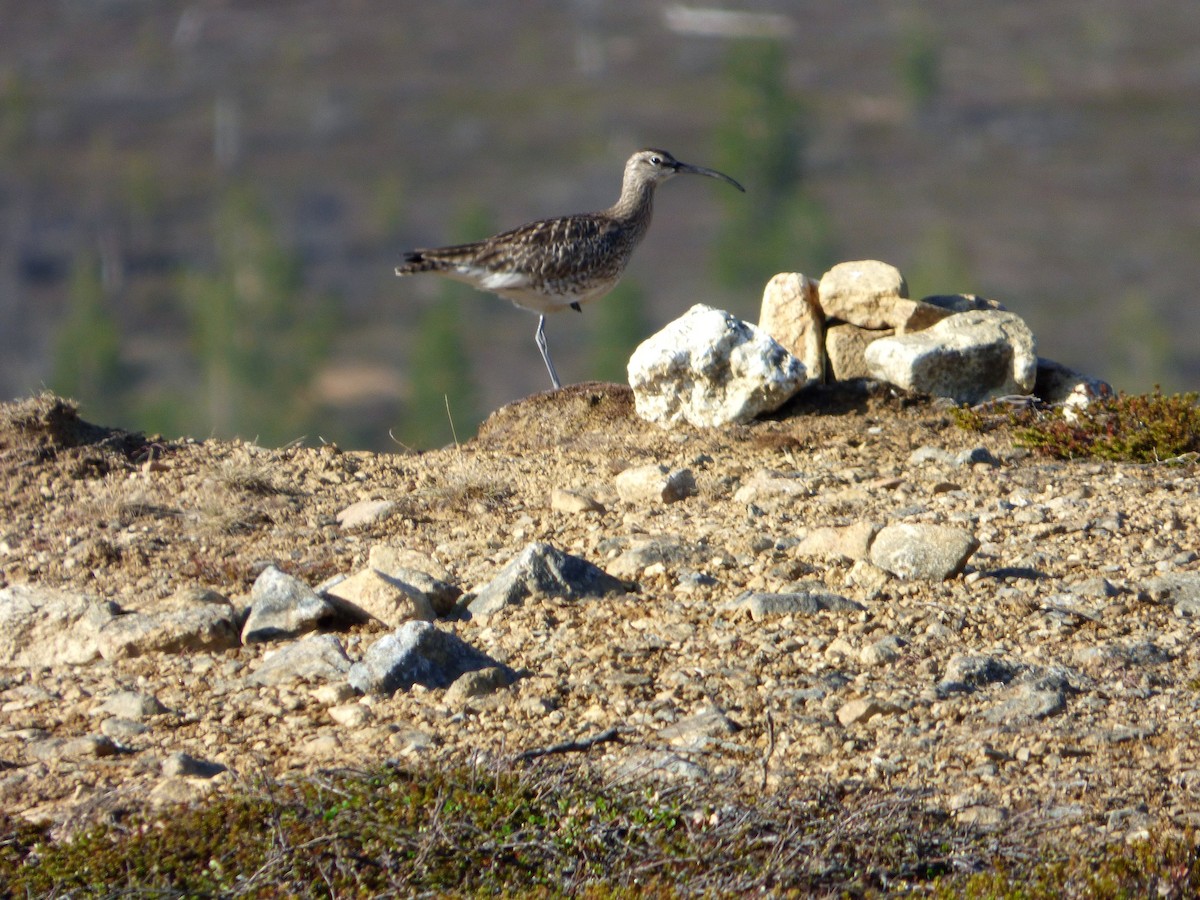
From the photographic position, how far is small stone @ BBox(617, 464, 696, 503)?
8.66 metres

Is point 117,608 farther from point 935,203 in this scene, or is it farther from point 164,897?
point 935,203

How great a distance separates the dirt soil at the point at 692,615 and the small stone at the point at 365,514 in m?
0.09

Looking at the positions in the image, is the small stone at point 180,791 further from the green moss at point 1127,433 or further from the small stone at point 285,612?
the green moss at point 1127,433

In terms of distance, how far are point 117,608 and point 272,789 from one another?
2339 millimetres

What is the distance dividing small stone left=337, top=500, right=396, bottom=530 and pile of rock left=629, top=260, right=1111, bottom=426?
2165mm

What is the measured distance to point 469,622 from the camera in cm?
702

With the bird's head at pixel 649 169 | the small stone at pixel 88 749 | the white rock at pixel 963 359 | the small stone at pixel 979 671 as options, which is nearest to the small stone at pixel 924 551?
the small stone at pixel 979 671

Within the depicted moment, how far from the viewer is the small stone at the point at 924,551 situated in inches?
289

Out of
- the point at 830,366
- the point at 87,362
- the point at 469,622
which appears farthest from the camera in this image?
the point at 87,362

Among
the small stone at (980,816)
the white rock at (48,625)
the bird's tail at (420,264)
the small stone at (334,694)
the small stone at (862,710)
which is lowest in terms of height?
the white rock at (48,625)

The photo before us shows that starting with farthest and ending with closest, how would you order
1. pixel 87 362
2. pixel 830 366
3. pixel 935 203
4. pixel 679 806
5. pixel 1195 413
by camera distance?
pixel 935 203, pixel 87 362, pixel 830 366, pixel 1195 413, pixel 679 806

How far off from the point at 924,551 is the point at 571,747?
8.56ft

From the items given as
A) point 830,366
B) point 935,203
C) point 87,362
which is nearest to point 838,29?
point 935,203

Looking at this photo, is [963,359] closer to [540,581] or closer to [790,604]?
[790,604]
